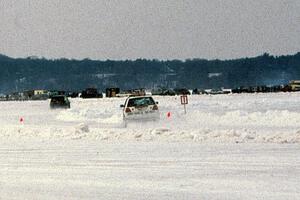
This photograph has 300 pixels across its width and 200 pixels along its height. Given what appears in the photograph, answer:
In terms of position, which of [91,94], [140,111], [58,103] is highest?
[91,94]

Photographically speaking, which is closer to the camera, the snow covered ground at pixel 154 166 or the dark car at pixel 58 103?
the snow covered ground at pixel 154 166

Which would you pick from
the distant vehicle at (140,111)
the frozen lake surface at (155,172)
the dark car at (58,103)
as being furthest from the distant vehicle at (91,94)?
the frozen lake surface at (155,172)

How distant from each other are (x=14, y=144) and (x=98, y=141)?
109 inches

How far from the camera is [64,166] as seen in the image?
40.9ft

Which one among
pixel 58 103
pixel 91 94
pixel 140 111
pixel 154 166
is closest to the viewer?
pixel 154 166

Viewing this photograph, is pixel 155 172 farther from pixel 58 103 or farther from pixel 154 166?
pixel 58 103

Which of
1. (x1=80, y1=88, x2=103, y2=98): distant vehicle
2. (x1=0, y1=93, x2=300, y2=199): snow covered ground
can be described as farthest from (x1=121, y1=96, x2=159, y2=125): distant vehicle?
(x1=80, y1=88, x2=103, y2=98): distant vehicle

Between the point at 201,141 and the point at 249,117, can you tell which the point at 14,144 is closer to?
the point at 201,141

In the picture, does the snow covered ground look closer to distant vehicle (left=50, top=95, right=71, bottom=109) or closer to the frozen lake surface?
the frozen lake surface

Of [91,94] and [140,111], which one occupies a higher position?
[91,94]

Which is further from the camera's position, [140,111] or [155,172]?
[140,111]

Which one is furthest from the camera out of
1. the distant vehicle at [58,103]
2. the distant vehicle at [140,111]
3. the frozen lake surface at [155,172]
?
the distant vehicle at [58,103]

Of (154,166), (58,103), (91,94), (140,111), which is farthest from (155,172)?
(91,94)

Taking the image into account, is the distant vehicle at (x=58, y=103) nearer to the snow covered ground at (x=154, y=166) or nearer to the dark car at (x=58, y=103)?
the dark car at (x=58, y=103)
